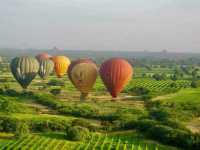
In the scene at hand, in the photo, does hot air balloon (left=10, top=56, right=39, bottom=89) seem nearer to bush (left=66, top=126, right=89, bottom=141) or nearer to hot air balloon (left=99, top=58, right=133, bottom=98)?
hot air balloon (left=99, top=58, right=133, bottom=98)

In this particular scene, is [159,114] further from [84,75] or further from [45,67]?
[45,67]

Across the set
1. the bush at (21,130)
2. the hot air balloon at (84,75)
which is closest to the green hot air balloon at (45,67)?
the hot air balloon at (84,75)

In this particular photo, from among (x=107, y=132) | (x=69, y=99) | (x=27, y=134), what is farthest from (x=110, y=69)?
(x=27, y=134)

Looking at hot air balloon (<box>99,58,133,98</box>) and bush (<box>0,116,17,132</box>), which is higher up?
hot air balloon (<box>99,58,133,98</box>)

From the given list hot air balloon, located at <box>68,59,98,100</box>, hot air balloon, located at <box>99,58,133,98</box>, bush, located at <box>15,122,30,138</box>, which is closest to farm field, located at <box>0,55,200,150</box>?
bush, located at <box>15,122,30,138</box>

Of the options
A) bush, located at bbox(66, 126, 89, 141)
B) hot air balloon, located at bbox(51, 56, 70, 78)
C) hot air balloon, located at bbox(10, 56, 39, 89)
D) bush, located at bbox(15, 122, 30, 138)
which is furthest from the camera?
hot air balloon, located at bbox(51, 56, 70, 78)
